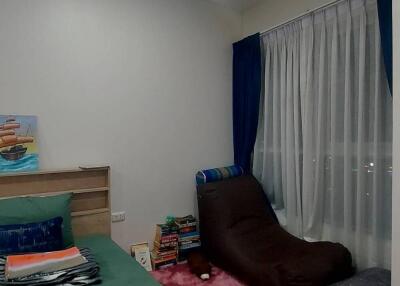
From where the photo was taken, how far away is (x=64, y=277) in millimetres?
1669

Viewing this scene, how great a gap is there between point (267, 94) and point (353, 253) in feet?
5.25

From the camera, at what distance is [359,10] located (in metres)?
2.34

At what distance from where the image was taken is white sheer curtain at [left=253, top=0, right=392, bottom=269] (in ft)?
7.43

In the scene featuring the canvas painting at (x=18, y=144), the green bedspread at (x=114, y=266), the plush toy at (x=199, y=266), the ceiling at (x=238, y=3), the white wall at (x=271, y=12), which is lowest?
the plush toy at (x=199, y=266)

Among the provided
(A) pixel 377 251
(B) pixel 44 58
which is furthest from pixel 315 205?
(B) pixel 44 58

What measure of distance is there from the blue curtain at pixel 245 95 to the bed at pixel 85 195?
4.69 feet

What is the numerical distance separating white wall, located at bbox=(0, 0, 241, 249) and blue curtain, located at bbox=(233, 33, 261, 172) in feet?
0.31

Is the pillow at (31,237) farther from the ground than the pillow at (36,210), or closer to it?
closer to it

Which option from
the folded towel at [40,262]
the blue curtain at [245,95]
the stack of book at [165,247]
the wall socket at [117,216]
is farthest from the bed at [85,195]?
the blue curtain at [245,95]

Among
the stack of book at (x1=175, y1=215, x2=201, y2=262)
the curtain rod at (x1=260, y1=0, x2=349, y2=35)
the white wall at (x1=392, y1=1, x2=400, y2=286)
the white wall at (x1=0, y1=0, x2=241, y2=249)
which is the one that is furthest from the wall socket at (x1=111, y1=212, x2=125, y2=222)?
the curtain rod at (x1=260, y1=0, x2=349, y2=35)

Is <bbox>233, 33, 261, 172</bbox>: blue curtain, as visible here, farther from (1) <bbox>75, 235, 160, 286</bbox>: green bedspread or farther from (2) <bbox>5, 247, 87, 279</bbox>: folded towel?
(2) <bbox>5, 247, 87, 279</bbox>: folded towel

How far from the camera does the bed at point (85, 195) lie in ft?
7.25

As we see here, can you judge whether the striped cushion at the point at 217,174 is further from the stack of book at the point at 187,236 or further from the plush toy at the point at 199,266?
the plush toy at the point at 199,266

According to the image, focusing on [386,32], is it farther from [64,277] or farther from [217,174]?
[64,277]
